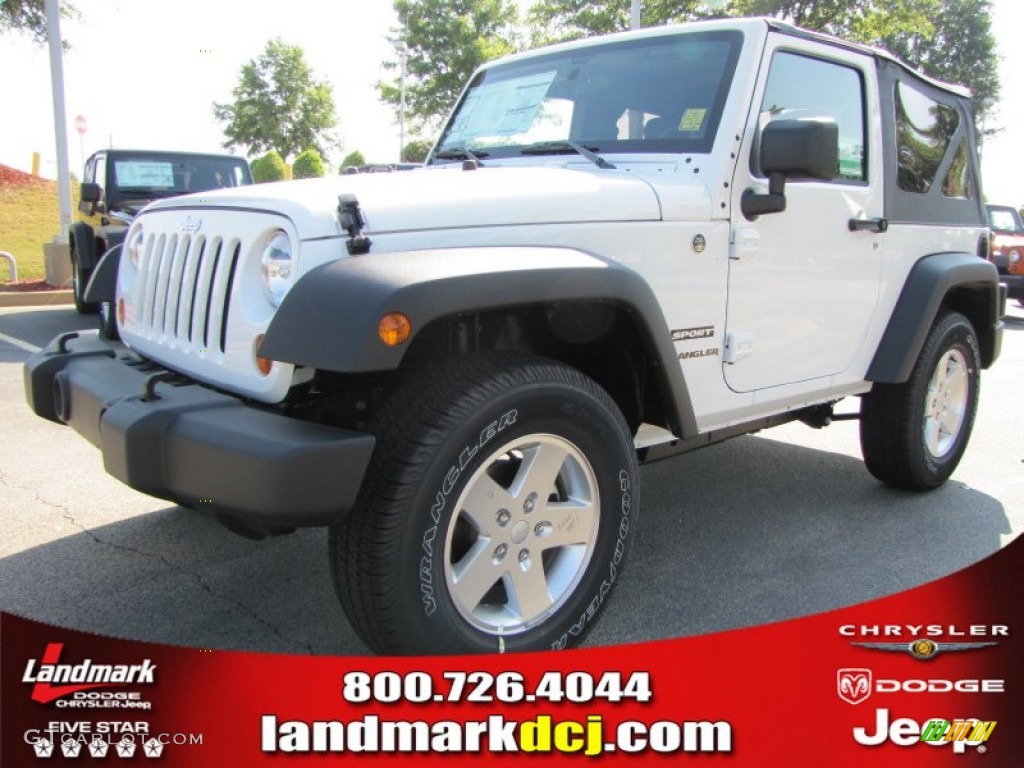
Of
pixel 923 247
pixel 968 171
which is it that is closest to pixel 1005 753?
pixel 923 247

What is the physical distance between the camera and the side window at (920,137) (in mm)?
4016

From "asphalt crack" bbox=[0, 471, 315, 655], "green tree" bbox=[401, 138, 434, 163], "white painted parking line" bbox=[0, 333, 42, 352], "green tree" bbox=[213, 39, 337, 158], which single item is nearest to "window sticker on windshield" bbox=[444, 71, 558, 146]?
"asphalt crack" bbox=[0, 471, 315, 655]

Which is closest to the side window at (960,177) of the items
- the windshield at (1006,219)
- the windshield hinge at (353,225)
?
the windshield hinge at (353,225)

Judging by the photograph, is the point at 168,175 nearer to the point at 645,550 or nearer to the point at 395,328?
the point at 645,550

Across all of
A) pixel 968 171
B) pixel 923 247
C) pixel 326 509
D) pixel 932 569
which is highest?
pixel 968 171

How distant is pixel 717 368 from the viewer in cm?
304

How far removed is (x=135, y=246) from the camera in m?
3.04

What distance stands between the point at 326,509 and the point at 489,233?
0.90 m

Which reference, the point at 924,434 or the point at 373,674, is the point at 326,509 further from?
the point at 924,434

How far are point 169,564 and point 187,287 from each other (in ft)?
4.30

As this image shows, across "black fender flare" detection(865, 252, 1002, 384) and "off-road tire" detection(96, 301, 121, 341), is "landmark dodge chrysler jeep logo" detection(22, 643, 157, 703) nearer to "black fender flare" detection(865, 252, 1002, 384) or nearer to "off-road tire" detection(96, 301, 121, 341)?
"off-road tire" detection(96, 301, 121, 341)

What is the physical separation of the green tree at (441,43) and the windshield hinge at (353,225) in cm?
3400

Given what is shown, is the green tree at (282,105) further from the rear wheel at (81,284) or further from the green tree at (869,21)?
the rear wheel at (81,284)

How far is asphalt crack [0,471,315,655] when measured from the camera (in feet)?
9.28
